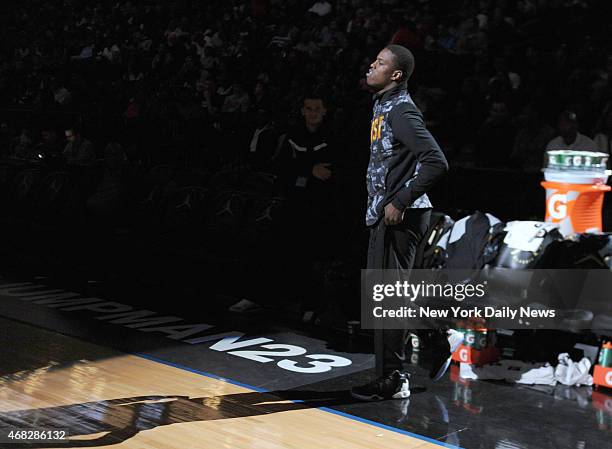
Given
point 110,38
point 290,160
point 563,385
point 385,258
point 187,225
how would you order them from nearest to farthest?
point 385,258 → point 563,385 → point 290,160 → point 187,225 → point 110,38

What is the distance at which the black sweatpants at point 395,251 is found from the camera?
15.5 feet

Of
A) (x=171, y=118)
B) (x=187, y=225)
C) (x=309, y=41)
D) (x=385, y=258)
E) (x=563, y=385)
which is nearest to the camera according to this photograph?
(x=385, y=258)

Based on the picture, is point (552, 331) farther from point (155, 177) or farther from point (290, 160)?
point (155, 177)

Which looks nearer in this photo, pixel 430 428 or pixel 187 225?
pixel 430 428

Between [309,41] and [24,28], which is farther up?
[24,28]

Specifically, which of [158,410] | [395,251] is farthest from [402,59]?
[158,410]

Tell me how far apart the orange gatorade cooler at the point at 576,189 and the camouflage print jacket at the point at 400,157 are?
1.20 m

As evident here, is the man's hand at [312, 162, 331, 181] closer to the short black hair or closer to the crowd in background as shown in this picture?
the crowd in background

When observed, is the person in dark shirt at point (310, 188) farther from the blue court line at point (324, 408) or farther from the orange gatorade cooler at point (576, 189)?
the orange gatorade cooler at point (576, 189)

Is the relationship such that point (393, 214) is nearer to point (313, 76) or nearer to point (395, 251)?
point (395, 251)

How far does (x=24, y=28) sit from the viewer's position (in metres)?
19.4

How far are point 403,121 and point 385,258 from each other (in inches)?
27.4

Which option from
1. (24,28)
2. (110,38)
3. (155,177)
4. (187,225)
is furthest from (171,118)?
(24,28)

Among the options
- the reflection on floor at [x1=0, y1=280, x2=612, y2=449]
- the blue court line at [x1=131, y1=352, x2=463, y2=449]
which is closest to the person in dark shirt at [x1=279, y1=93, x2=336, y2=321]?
the reflection on floor at [x1=0, y1=280, x2=612, y2=449]
